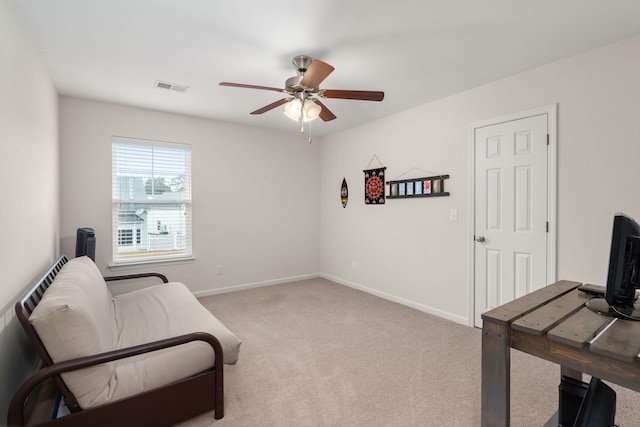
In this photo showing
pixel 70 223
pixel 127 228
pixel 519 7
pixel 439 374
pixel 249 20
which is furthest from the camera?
pixel 127 228

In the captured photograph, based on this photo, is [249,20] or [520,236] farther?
[520,236]

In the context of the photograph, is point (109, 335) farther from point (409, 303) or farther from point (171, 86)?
point (409, 303)

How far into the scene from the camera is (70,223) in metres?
3.50

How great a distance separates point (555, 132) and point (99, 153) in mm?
4812

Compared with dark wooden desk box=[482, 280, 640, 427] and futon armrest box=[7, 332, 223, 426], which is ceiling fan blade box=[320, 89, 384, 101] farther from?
futon armrest box=[7, 332, 223, 426]

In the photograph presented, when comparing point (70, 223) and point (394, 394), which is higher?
point (70, 223)

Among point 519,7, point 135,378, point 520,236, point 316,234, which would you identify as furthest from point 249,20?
point 316,234

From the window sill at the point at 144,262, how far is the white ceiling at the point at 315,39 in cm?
203

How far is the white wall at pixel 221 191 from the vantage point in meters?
3.55

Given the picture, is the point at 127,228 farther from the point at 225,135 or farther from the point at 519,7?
the point at 519,7

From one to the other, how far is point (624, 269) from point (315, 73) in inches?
78.0

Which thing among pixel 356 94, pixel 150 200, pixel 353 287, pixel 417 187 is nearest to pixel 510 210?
pixel 417 187

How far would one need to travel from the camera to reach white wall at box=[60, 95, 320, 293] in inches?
140

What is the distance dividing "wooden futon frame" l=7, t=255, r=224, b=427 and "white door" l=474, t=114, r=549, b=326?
2695 mm
